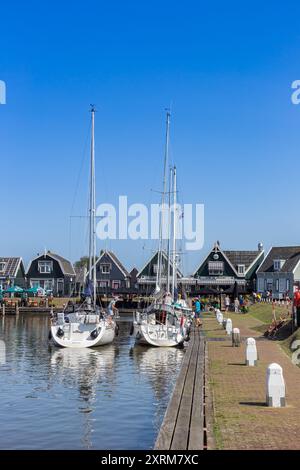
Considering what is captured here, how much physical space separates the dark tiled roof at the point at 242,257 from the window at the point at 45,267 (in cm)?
3266

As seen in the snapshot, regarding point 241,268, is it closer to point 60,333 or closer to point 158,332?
point 158,332

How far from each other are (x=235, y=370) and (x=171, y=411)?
390 inches

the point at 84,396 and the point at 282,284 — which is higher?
the point at 282,284

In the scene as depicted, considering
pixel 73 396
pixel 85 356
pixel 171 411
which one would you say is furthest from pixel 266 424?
pixel 85 356

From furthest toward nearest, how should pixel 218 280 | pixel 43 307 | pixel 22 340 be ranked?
pixel 218 280, pixel 43 307, pixel 22 340

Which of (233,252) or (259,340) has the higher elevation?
(233,252)

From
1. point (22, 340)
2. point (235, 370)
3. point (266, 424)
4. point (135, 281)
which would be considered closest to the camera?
point (266, 424)

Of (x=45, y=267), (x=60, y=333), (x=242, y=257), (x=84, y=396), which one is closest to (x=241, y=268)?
(x=242, y=257)

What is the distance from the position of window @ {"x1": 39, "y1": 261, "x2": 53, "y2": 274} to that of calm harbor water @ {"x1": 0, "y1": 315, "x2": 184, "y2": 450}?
260 ft

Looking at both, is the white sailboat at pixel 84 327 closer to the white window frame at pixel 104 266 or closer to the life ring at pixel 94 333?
the life ring at pixel 94 333

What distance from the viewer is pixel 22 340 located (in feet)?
163

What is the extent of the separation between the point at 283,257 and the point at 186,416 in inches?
3729

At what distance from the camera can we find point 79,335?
140 feet
